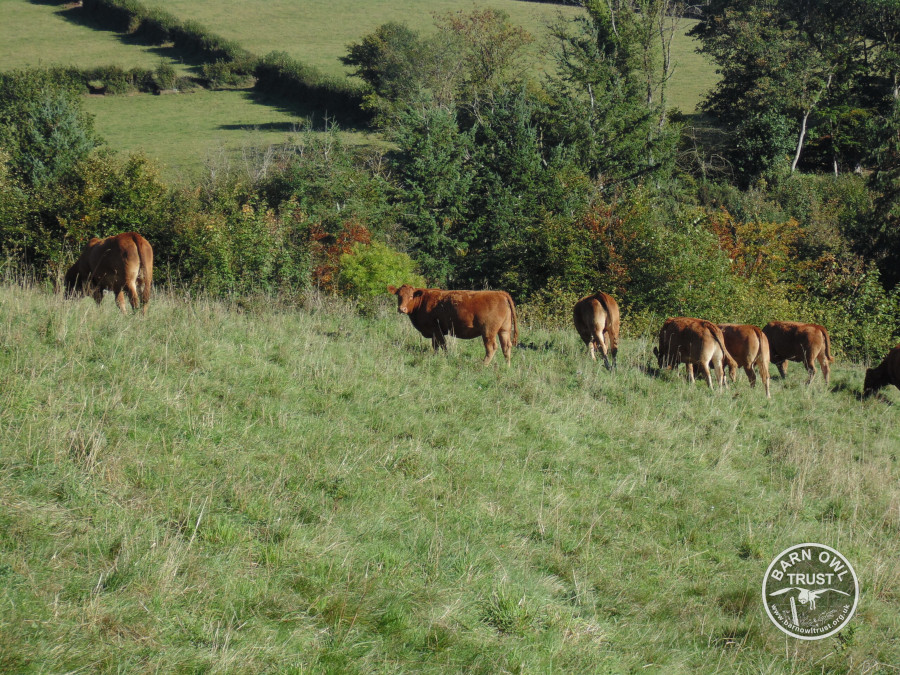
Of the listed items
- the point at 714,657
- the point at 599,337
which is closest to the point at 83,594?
the point at 714,657

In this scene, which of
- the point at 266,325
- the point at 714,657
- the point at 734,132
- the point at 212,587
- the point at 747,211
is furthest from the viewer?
the point at 734,132

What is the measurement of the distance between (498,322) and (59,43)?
87846 mm

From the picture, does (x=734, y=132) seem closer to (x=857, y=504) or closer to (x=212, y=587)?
(x=857, y=504)

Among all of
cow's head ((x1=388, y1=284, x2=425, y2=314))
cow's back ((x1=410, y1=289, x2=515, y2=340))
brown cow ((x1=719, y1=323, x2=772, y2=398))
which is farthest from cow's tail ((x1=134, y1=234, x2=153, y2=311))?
brown cow ((x1=719, y1=323, x2=772, y2=398))

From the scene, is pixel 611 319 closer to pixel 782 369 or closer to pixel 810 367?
pixel 782 369

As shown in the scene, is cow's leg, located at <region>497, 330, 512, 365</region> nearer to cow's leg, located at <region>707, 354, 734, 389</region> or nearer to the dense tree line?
cow's leg, located at <region>707, 354, 734, 389</region>

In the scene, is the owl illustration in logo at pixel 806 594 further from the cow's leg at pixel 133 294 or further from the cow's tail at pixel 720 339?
the cow's leg at pixel 133 294

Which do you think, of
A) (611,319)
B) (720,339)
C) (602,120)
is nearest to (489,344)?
(611,319)

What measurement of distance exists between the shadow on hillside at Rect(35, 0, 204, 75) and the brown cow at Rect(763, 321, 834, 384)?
256 ft

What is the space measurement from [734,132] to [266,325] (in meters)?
48.6

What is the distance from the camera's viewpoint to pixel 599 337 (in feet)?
39.8

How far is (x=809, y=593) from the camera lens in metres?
5.09

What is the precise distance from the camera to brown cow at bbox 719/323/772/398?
477 inches

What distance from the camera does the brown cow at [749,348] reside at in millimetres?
12125
